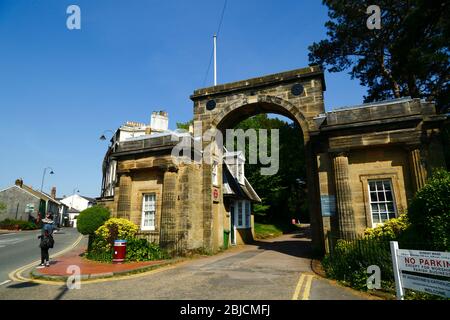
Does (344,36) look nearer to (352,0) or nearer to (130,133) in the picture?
(352,0)

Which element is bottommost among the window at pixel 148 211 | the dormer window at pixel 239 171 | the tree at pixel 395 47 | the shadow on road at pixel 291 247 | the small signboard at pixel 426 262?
the shadow on road at pixel 291 247

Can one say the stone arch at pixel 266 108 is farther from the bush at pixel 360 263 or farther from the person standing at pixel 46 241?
the person standing at pixel 46 241

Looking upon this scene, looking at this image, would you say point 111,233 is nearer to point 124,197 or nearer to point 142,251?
point 142,251

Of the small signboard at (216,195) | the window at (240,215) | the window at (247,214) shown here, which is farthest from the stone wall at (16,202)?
the small signboard at (216,195)

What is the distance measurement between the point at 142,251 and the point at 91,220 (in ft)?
10.7

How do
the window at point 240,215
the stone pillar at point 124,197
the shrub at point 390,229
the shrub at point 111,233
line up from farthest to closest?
the window at point 240,215, the stone pillar at point 124,197, the shrub at point 111,233, the shrub at point 390,229

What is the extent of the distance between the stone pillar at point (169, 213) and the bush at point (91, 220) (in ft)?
10.2

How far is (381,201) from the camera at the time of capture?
10.8 meters

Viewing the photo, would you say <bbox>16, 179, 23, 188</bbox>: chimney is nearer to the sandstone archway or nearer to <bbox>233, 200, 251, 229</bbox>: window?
<bbox>233, 200, 251, 229</bbox>: window

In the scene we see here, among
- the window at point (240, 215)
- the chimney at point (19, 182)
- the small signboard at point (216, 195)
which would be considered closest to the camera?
the small signboard at point (216, 195)

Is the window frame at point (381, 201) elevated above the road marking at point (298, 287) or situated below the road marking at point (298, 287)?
above

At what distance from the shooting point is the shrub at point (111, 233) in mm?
12602

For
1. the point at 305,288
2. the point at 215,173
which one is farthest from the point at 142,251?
the point at 305,288
